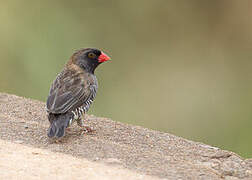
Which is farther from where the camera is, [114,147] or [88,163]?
[114,147]

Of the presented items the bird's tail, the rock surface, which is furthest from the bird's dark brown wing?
the rock surface

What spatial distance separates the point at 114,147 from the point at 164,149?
2.35 ft

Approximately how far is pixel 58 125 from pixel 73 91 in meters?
0.60

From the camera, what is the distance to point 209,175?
5.95 metres

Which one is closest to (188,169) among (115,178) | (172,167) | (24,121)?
(172,167)

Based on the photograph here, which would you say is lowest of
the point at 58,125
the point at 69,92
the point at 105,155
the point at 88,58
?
the point at 105,155

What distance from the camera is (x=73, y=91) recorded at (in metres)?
7.14

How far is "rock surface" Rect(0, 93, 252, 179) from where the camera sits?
571 cm

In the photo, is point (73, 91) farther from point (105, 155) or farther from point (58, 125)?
point (105, 155)

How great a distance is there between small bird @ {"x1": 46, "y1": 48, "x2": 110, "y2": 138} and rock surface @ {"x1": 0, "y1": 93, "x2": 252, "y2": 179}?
0.86ft

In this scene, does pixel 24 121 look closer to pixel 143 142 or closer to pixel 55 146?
pixel 55 146

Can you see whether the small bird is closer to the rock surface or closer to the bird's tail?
the bird's tail

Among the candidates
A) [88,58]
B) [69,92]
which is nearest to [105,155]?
[69,92]

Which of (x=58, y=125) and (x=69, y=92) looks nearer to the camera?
(x=58, y=125)
